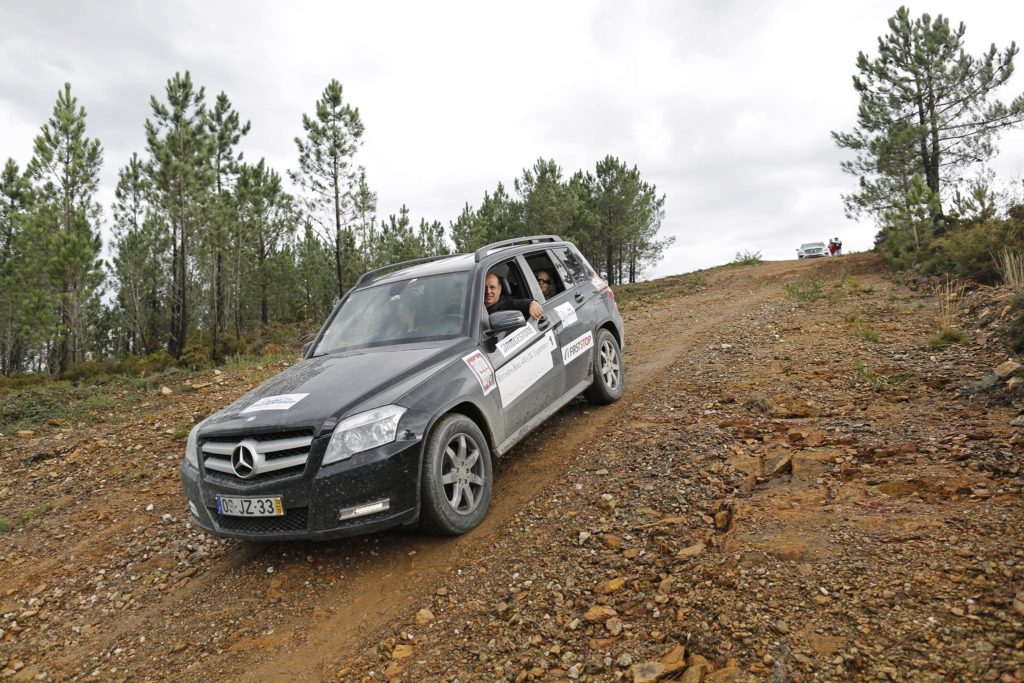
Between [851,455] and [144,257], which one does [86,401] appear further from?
[144,257]

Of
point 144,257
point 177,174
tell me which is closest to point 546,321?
point 177,174

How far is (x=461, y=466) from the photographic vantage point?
13.0 feet

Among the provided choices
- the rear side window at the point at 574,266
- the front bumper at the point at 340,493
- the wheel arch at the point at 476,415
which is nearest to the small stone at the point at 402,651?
the front bumper at the point at 340,493

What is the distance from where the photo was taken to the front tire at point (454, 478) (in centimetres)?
365

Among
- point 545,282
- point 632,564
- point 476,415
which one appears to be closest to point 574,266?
point 545,282

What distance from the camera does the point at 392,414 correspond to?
141 inches

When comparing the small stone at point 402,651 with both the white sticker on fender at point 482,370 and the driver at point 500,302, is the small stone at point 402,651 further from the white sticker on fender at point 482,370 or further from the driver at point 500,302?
the driver at point 500,302

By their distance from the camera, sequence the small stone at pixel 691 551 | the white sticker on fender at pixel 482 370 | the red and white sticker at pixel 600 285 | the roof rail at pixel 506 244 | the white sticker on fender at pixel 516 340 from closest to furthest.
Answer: the small stone at pixel 691 551 < the white sticker on fender at pixel 482 370 < the white sticker on fender at pixel 516 340 < the roof rail at pixel 506 244 < the red and white sticker at pixel 600 285

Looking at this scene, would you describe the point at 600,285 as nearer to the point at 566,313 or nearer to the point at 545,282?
the point at 545,282

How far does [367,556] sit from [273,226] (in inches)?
1360

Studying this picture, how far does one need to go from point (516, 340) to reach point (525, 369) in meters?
0.24

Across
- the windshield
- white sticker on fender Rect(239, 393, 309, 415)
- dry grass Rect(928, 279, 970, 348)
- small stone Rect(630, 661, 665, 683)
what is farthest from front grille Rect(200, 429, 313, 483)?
dry grass Rect(928, 279, 970, 348)

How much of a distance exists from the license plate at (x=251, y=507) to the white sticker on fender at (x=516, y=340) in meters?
1.90

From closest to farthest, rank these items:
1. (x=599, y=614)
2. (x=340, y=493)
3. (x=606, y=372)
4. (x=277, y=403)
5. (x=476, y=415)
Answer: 1. (x=599, y=614)
2. (x=340, y=493)
3. (x=277, y=403)
4. (x=476, y=415)
5. (x=606, y=372)
